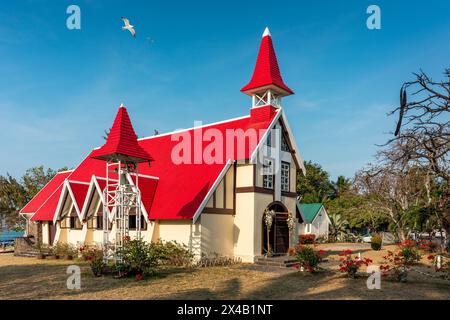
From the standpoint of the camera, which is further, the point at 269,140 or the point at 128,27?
the point at 269,140

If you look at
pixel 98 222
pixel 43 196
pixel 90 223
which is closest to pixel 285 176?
pixel 98 222

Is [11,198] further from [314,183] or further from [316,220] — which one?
[314,183]

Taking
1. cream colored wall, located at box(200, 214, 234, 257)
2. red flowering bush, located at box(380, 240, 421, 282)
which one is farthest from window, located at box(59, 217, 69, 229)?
red flowering bush, located at box(380, 240, 421, 282)

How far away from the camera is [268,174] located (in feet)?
74.1

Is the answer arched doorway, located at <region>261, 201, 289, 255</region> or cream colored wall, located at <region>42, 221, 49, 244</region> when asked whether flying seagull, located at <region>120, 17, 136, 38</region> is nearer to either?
arched doorway, located at <region>261, 201, 289, 255</region>

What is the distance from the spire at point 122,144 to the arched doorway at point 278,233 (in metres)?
7.79

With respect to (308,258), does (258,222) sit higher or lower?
higher

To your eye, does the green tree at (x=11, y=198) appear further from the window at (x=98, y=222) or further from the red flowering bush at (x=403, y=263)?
the red flowering bush at (x=403, y=263)

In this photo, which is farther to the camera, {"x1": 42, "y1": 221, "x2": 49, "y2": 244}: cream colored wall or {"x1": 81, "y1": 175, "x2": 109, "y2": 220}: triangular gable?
{"x1": 42, "y1": 221, "x2": 49, "y2": 244}: cream colored wall

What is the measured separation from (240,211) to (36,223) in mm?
17061

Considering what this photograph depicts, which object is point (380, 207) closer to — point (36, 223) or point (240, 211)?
point (240, 211)

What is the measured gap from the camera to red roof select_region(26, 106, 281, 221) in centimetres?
2091

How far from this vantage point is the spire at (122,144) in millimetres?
18891

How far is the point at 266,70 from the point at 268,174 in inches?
245
